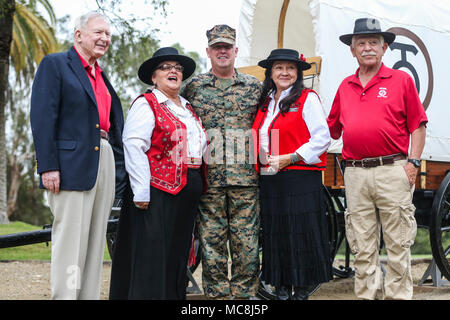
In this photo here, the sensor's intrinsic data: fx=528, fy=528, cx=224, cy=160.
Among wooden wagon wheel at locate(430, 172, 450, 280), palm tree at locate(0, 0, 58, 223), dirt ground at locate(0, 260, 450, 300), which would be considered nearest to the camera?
wooden wagon wheel at locate(430, 172, 450, 280)

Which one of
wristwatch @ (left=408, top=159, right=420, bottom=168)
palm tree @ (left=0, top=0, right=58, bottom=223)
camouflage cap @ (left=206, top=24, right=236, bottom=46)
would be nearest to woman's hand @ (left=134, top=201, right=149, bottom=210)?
camouflage cap @ (left=206, top=24, right=236, bottom=46)

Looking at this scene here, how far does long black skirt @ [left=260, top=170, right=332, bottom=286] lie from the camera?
365 cm

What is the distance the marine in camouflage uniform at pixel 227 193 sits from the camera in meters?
3.59

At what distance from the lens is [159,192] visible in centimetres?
322

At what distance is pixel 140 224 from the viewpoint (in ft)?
10.6

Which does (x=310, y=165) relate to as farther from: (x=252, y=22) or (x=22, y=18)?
(x=22, y=18)

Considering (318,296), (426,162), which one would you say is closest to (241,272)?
(318,296)

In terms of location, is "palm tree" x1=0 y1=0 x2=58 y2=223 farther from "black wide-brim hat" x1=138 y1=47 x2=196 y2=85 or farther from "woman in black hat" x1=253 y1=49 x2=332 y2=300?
"woman in black hat" x1=253 y1=49 x2=332 y2=300

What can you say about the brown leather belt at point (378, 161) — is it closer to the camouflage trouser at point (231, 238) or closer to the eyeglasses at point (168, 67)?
the camouflage trouser at point (231, 238)

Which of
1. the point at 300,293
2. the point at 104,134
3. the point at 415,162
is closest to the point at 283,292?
the point at 300,293

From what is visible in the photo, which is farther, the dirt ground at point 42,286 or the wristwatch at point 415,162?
the dirt ground at point 42,286

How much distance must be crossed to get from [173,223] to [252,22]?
2.87 metres

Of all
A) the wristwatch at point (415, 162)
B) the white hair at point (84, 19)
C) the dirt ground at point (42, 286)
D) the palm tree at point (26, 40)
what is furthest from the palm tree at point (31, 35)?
the wristwatch at point (415, 162)

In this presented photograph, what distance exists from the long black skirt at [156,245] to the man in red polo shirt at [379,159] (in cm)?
116
